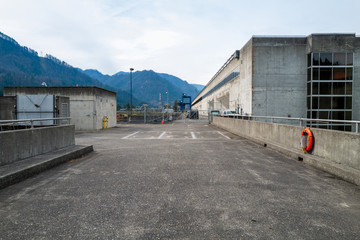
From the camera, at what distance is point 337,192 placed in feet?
15.2

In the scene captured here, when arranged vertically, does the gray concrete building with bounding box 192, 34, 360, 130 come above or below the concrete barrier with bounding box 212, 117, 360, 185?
above

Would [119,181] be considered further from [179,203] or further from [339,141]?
[339,141]

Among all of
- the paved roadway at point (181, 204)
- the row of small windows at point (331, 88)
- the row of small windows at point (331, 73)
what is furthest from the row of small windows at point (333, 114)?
the paved roadway at point (181, 204)

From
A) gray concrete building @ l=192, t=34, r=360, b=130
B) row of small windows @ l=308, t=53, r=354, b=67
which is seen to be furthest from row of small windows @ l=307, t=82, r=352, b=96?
row of small windows @ l=308, t=53, r=354, b=67

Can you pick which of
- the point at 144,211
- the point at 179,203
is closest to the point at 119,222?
the point at 144,211

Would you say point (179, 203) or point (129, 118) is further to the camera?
point (129, 118)

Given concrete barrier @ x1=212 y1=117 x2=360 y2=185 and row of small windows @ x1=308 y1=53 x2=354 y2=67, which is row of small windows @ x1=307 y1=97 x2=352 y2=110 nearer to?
row of small windows @ x1=308 y1=53 x2=354 y2=67

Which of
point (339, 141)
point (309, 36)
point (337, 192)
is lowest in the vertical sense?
point (337, 192)

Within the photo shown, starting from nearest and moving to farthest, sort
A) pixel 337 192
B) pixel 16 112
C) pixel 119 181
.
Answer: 1. pixel 337 192
2. pixel 119 181
3. pixel 16 112

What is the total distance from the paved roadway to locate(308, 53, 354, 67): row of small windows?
29.7 meters

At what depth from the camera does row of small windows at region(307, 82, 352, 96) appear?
2984cm

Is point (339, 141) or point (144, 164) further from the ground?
point (339, 141)

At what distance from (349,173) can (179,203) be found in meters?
4.52

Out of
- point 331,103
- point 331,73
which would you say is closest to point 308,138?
point 331,103
